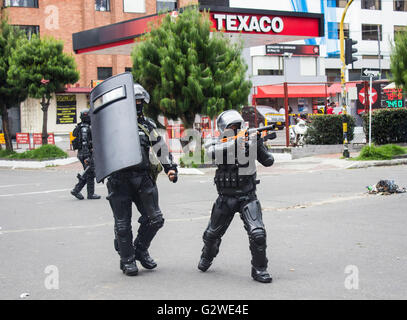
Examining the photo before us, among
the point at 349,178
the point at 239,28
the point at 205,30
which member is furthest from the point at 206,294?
the point at 239,28

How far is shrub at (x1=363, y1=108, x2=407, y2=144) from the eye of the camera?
20562 mm

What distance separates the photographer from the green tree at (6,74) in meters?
23.4

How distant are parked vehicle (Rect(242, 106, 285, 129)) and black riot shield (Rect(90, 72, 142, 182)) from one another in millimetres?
17356

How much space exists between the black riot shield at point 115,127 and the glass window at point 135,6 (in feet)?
121

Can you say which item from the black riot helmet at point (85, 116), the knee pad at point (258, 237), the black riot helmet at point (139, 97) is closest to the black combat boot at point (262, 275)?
the knee pad at point (258, 237)

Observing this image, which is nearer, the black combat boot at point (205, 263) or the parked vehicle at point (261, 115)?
the black combat boot at point (205, 263)

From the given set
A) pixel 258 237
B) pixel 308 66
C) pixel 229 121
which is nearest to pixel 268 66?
pixel 308 66

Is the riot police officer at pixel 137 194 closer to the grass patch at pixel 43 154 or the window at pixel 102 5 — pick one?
the grass patch at pixel 43 154

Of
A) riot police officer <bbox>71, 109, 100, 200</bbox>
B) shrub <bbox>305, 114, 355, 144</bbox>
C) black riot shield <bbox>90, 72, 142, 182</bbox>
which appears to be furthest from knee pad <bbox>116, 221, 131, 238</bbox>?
shrub <bbox>305, 114, 355, 144</bbox>

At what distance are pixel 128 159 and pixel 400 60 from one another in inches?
747

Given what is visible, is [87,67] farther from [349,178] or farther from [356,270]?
[356,270]

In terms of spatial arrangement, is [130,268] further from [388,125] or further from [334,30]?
[334,30]

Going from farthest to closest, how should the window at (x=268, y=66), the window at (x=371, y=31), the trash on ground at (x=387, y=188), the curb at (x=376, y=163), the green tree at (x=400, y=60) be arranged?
the window at (x=371, y=31) < the window at (x=268, y=66) < the green tree at (x=400, y=60) < the curb at (x=376, y=163) < the trash on ground at (x=387, y=188)

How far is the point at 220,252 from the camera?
6574 millimetres
